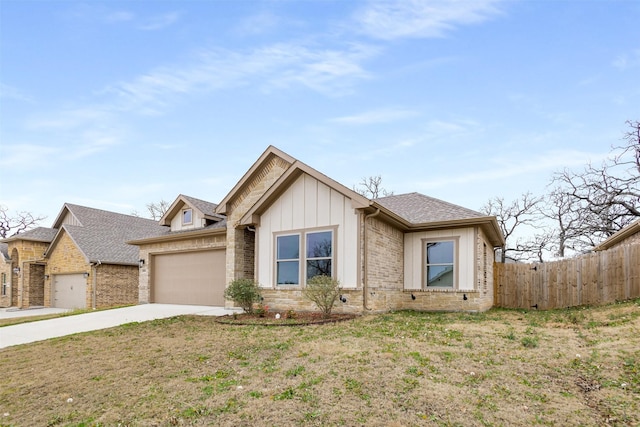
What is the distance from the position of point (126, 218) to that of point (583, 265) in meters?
26.1

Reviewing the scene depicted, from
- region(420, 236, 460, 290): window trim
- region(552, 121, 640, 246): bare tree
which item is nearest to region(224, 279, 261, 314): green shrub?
region(420, 236, 460, 290): window trim

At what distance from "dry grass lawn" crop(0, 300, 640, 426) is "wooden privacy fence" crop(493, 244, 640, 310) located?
5401 millimetres

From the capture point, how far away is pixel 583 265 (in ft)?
48.2

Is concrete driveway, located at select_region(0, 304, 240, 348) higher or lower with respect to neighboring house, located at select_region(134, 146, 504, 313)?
lower

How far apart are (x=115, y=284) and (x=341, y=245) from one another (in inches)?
616

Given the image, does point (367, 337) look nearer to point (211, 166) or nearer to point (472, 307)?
point (472, 307)

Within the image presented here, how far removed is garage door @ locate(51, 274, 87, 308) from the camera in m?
21.7

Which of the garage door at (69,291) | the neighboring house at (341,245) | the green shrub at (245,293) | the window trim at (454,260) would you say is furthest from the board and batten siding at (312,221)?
the garage door at (69,291)

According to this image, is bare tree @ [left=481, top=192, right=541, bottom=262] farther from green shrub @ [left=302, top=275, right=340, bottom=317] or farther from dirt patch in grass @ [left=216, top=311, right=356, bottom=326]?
dirt patch in grass @ [left=216, top=311, right=356, bottom=326]

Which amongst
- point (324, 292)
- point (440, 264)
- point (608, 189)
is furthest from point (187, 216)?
point (608, 189)

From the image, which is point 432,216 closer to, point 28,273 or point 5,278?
point 28,273

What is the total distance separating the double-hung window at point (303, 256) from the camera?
1192cm

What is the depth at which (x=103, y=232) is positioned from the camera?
24.4 meters

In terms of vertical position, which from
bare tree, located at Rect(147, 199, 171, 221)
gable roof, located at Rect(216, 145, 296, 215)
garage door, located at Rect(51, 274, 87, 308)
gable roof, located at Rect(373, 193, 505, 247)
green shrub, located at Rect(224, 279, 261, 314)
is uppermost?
bare tree, located at Rect(147, 199, 171, 221)
